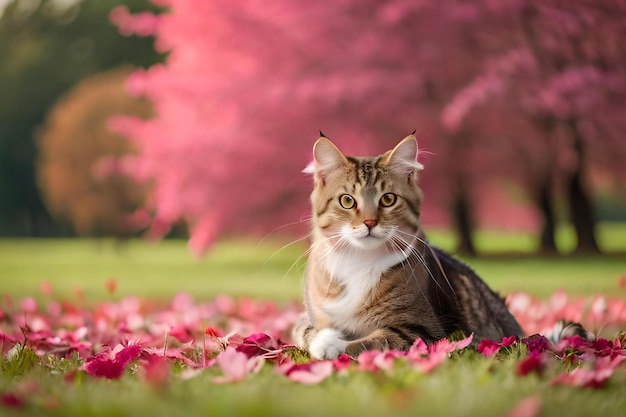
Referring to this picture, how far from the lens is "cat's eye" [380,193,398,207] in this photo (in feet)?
10.2

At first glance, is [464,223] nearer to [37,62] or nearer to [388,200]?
[388,200]

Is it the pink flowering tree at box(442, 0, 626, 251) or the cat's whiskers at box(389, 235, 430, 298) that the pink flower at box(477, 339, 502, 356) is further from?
the pink flowering tree at box(442, 0, 626, 251)

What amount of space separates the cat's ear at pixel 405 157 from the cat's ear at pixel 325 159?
0.64 feet

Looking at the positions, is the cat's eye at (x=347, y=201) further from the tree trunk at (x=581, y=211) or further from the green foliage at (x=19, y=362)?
the tree trunk at (x=581, y=211)

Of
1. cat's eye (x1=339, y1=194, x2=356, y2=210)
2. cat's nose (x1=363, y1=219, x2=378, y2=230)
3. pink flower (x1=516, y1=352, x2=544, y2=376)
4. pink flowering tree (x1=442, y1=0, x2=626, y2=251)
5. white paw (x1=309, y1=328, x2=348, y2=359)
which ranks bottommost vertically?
white paw (x1=309, y1=328, x2=348, y2=359)

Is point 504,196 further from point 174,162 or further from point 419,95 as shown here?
point 174,162

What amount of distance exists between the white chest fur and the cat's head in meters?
0.06

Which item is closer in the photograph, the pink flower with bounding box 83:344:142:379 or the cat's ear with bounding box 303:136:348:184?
the pink flower with bounding box 83:344:142:379

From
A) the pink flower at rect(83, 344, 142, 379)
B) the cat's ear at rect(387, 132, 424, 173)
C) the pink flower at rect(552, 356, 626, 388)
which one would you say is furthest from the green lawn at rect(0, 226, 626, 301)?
the pink flower at rect(552, 356, 626, 388)

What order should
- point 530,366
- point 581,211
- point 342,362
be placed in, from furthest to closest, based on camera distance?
point 581,211 < point 342,362 < point 530,366

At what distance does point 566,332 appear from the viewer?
148 inches

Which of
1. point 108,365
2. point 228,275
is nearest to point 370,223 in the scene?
point 108,365

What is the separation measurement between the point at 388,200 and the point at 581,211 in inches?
379

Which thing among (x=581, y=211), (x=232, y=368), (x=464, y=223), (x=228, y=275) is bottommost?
(x=228, y=275)
